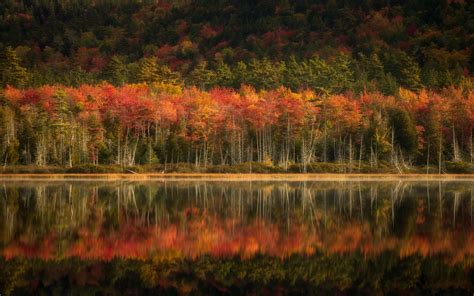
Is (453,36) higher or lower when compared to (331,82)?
higher

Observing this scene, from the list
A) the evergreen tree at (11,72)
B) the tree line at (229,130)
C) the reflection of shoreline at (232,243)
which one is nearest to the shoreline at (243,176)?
the tree line at (229,130)

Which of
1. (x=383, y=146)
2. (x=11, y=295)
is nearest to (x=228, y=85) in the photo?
(x=383, y=146)

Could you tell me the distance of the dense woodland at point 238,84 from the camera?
78.4 metres

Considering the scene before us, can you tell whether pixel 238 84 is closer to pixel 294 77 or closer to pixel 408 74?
pixel 294 77

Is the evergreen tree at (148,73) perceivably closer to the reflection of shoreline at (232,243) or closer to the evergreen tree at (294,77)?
the evergreen tree at (294,77)

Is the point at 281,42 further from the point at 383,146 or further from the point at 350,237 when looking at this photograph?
the point at 350,237

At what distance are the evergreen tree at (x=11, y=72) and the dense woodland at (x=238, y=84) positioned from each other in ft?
0.73

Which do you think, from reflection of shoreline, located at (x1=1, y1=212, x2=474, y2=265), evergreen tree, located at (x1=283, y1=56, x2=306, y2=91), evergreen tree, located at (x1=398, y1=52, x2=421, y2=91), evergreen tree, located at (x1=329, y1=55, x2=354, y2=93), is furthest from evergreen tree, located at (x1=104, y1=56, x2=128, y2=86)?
reflection of shoreline, located at (x1=1, y1=212, x2=474, y2=265)

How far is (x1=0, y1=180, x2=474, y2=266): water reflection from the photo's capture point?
25609 mm

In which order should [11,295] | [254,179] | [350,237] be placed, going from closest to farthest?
[11,295] < [350,237] < [254,179]

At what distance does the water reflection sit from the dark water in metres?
0.07

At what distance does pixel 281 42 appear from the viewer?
15762cm

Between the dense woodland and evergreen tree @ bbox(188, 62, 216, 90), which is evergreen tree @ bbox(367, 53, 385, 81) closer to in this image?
the dense woodland

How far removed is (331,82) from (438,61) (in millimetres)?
29113
